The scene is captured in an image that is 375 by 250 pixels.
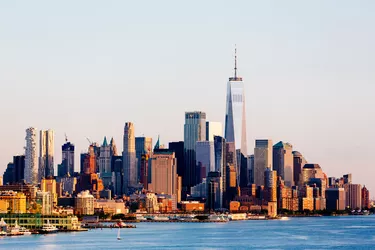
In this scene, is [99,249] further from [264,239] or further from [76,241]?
[264,239]

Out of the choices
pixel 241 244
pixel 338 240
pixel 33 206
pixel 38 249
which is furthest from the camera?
pixel 33 206

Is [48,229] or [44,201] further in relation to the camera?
[44,201]

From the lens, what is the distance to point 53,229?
149 m

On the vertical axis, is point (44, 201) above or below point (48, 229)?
above

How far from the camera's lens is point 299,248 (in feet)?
365

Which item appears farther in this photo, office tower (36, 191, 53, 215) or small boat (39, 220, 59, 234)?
office tower (36, 191, 53, 215)

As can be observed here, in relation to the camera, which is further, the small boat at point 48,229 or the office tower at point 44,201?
the office tower at point 44,201

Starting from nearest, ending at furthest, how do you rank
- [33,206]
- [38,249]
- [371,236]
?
1. [38,249]
2. [371,236]
3. [33,206]

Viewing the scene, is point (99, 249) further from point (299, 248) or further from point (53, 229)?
point (53, 229)

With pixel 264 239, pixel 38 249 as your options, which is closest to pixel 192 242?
pixel 264 239

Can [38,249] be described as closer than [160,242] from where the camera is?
Yes

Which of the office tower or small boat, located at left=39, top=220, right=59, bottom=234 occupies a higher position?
the office tower

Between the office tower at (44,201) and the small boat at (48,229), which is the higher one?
the office tower at (44,201)

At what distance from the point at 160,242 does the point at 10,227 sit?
1272 inches
